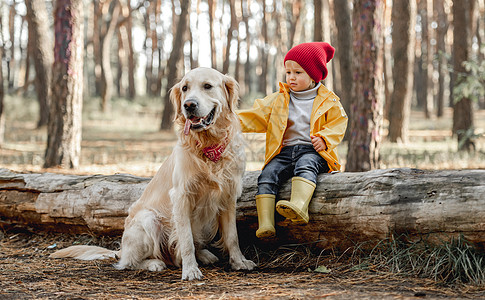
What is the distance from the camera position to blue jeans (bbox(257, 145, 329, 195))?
357 centimetres

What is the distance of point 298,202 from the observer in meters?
3.38

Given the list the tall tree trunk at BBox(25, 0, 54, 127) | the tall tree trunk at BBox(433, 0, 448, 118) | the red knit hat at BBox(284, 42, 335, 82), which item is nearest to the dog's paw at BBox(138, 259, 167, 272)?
the red knit hat at BBox(284, 42, 335, 82)

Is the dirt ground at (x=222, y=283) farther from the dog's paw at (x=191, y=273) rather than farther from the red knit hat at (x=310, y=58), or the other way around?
the red knit hat at (x=310, y=58)

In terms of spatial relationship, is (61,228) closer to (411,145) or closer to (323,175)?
(323,175)

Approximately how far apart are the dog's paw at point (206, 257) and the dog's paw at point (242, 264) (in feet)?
0.81

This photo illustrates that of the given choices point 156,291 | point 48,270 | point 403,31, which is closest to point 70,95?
point 48,270

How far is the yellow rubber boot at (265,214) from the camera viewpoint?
11.3ft

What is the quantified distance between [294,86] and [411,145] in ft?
27.5

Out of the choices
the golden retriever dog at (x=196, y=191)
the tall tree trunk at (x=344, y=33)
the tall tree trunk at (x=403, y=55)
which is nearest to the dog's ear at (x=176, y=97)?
the golden retriever dog at (x=196, y=191)

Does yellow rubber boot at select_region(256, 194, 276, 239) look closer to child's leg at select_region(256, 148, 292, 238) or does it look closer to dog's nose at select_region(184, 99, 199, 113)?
child's leg at select_region(256, 148, 292, 238)

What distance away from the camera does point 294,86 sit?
12.8 ft

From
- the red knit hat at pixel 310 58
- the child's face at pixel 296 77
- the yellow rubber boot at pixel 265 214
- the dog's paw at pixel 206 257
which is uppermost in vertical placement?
the red knit hat at pixel 310 58

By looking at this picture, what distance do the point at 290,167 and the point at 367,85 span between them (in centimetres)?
293

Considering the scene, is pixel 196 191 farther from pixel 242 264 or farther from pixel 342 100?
pixel 342 100
